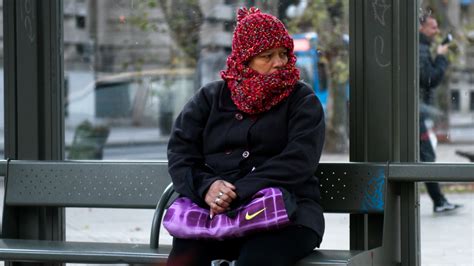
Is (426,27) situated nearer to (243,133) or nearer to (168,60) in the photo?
(243,133)

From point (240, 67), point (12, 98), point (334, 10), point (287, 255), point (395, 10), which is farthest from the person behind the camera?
point (334, 10)

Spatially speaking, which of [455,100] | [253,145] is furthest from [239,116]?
[455,100]

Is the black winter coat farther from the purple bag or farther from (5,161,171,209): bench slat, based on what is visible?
(5,161,171,209): bench slat

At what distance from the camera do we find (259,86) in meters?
4.34

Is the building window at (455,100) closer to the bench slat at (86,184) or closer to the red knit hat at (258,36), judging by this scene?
the red knit hat at (258,36)

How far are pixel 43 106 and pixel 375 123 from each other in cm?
173

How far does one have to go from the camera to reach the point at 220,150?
445 cm

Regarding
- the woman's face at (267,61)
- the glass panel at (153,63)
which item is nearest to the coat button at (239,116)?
the woman's face at (267,61)

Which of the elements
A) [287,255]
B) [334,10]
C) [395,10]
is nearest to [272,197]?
[287,255]

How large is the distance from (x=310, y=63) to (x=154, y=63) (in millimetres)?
1345

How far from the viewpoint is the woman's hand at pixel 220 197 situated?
13.8 feet

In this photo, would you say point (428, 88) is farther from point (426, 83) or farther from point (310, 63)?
point (310, 63)

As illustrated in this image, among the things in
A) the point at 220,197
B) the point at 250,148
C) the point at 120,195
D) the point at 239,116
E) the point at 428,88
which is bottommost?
the point at 120,195

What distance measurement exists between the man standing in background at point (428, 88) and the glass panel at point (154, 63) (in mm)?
401
